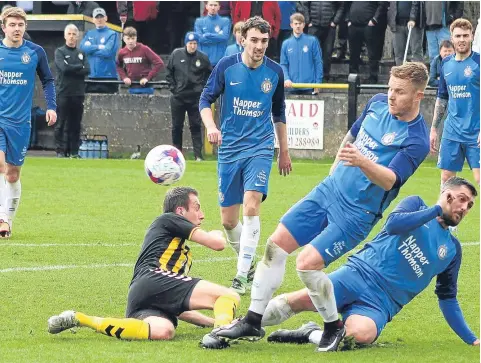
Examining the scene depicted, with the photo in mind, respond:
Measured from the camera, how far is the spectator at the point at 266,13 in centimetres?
2294

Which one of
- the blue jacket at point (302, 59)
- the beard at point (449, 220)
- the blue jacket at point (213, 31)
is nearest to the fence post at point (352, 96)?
the blue jacket at point (302, 59)

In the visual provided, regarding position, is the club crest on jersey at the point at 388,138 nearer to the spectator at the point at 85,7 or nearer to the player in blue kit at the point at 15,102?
the player in blue kit at the point at 15,102

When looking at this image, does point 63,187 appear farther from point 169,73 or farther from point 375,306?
point 375,306

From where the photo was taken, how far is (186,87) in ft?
74.9

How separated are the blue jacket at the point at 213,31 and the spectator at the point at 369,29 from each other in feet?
8.27

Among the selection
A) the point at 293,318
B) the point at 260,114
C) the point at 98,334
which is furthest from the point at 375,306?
the point at 260,114

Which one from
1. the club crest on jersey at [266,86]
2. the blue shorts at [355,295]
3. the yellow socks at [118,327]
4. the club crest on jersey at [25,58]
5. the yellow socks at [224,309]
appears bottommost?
the yellow socks at [118,327]

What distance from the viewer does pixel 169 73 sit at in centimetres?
2292

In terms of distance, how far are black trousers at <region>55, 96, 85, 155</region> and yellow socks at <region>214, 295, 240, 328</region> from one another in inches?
615

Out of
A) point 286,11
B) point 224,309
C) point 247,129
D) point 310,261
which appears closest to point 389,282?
point 310,261

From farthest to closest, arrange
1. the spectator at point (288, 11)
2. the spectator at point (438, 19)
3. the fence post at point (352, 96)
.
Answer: the spectator at point (288, 11) → the fence post at point (352, 96) → the spectator at point (438, 19)

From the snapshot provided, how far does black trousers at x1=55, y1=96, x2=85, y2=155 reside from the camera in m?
23.2

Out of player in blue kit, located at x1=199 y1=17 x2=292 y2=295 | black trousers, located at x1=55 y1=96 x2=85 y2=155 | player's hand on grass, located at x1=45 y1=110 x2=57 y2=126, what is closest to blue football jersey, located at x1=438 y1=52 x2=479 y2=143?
player in blue kit, located at x1=199 y1=17 x2=292 y2=295

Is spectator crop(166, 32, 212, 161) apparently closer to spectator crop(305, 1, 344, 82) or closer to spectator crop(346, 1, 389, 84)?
spectator crop(305, 1, 344, 82)
